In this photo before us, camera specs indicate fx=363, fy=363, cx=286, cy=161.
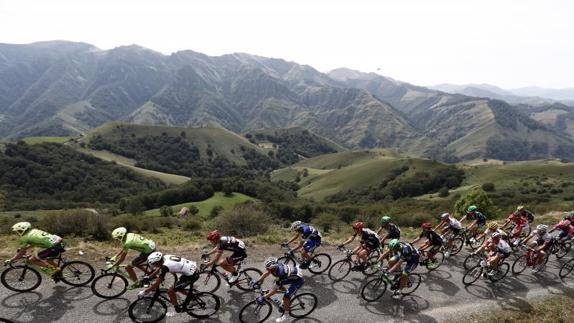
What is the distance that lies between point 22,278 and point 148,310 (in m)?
5.06

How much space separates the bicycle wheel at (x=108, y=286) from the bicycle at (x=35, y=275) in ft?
2.67

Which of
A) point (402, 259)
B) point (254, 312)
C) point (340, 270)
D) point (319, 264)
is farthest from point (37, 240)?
point (402, 259)

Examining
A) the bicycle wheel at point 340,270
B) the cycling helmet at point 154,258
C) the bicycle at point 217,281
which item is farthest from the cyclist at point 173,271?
the bicycle wheel at point 340,270

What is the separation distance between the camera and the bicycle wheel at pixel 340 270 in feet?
54.2

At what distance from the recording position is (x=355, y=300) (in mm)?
14719

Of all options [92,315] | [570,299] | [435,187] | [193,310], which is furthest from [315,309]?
[435,187]

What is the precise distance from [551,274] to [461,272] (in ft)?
16.5

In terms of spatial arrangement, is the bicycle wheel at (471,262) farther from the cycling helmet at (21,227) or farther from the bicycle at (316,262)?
the cycling helmet at (21,227)

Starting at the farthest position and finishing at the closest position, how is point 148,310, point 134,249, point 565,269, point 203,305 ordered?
point 565,269
point 203,305
point 134,249
point 148,310

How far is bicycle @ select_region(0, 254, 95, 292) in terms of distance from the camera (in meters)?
12.9

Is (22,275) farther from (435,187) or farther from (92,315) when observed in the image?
(435,187)

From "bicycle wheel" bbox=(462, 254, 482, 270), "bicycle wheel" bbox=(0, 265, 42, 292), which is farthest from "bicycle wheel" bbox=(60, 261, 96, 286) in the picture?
"bicycle wheel" bbox=(462, 254, 482, 270)

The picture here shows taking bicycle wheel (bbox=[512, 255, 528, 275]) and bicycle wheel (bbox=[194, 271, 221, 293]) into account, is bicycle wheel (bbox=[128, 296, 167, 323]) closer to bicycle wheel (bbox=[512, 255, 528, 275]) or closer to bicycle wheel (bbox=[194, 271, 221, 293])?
bicycle wheel (bbox=[194, 271, 221, 293])

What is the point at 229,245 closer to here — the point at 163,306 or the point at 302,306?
the point at 163,306
